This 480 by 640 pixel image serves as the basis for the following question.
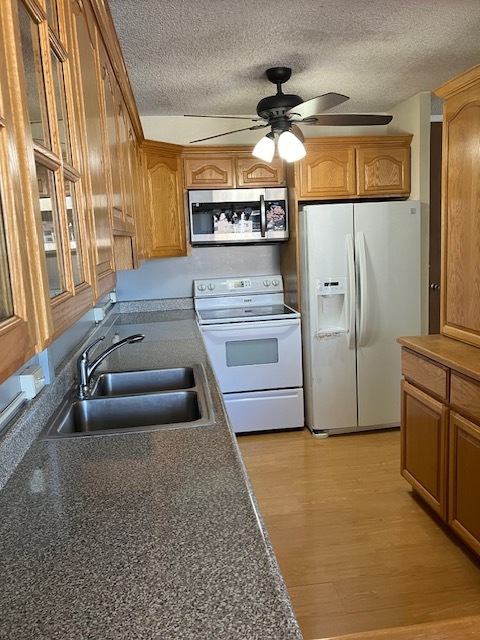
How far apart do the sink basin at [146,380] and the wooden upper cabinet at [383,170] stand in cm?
236

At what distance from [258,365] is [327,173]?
5.05ft

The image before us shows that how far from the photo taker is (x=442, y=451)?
7.43 feet

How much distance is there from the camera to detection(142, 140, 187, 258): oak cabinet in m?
3.69

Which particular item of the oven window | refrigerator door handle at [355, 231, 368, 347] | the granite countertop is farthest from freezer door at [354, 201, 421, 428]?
the granite countertop

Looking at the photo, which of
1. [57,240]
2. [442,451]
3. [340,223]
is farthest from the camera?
[340,223]

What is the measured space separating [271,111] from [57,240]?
2262 millimetres

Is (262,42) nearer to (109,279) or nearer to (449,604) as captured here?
(109,279)

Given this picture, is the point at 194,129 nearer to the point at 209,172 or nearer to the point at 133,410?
the point at 209,172

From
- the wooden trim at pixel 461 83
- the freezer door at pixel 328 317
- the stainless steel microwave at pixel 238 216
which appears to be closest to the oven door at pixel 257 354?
the freezer door at pixel 328 317

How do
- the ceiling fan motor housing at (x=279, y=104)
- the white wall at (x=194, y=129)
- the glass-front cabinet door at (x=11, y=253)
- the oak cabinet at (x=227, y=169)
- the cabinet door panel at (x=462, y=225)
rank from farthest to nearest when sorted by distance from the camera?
the white wall at (x=194, y=129) < the oak cabinet at (x=227, y=169) < the ceiling fan motor housing at (x=279, y=104) < the cabinet door panel at (x=462, y=225) < the glass-front cabinet door at (x=11, y=253)

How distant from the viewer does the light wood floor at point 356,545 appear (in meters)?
1.88

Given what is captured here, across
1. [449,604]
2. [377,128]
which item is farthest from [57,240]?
[377,128]

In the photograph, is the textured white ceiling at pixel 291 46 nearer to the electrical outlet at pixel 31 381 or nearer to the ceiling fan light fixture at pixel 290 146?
the ceiling fan light fixture at pixel 290 146

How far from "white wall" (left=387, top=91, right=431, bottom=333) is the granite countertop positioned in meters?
2.99
